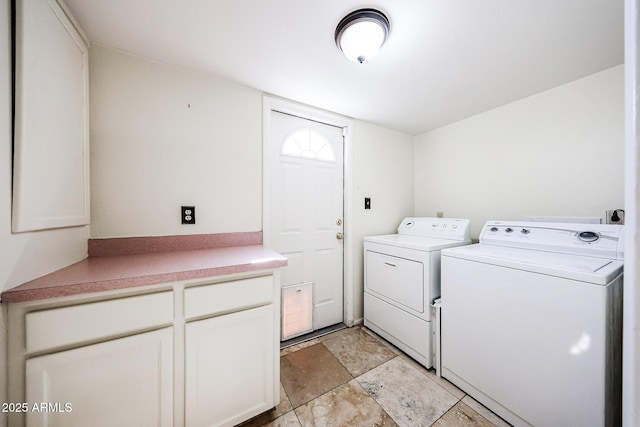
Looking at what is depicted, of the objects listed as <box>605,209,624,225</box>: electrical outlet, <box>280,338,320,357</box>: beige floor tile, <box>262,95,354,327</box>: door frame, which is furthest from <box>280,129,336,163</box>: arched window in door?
<box>605,209,624,225</box>: electrical outlet

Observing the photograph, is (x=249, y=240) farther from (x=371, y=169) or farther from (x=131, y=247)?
(x=371, y=169)

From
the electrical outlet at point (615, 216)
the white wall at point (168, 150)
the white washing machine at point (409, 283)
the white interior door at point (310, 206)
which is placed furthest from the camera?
the white interior door at point (310, 206)

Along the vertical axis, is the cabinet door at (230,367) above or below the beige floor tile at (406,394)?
above

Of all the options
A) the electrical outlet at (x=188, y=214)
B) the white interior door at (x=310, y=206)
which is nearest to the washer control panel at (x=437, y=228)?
the white interior door at (x=310, y=206)

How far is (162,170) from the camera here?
1478mm

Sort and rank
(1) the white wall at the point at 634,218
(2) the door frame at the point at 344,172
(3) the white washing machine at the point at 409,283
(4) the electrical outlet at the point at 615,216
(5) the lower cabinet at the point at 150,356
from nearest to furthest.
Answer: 1. (1) the white wall at the point at 634,218
2. (5) the lower cabinet at the point at 150,356
3. (4) the electrical outlet at the point at 615,216
4. (3) the white washing machine at the point at 409,283
5. (2) the door frame at the point at 344,172

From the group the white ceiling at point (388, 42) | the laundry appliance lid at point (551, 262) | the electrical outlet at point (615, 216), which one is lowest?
the laundry appliance lid at point (551, 262)

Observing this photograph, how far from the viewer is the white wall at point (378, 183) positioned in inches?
91.0

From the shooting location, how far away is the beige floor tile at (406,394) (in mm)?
1299

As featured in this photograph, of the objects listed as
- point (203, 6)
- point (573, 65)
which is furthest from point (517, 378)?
point (203, 6)

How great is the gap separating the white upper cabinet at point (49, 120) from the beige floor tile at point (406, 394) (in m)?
1.98

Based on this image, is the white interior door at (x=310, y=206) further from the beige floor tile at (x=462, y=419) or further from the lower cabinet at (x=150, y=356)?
the beige floor tile at (x=462, y=419)

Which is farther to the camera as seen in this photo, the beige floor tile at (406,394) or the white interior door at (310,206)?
the white interior door at (310,206)

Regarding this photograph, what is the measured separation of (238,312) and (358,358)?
117cm
